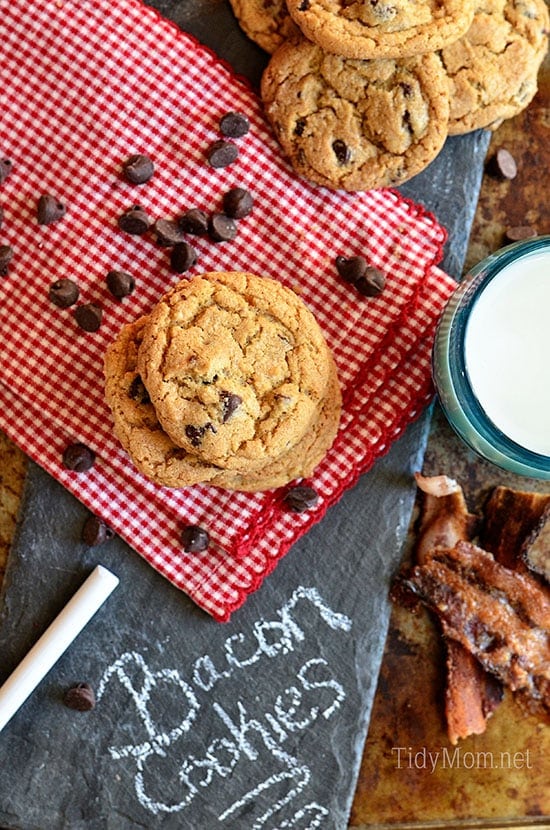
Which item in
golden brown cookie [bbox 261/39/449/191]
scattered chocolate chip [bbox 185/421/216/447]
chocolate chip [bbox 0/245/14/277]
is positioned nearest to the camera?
scattered chocolate chip [bbox 185/421/216/447]

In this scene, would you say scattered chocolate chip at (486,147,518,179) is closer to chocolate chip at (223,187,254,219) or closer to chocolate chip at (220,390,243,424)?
chocolate chip at (223,187,254,219)

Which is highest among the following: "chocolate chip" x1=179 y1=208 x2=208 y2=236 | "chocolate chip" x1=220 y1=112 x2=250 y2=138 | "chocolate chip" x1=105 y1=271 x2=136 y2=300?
"chocolate chip" x1=220 y1=112 x2=250 y2=138

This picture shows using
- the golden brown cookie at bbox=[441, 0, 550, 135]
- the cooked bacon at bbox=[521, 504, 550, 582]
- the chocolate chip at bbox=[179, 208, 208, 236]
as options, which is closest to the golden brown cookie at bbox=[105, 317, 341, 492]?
the chocolate chip at bbox=[179, 208, 208, 236]

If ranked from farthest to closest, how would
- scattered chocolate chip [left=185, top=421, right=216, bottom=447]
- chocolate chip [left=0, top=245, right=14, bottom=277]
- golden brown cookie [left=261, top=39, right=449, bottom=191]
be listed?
chocolate chip [left=0, top=245, right=14, bottom=277] < golden brown cookie [left=261, top=39, right=449, bottom=191] < scattered chocolate chip [left=185, top=421, right=216, bottom=447]

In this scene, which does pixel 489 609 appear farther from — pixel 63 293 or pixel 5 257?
pixel 5 257

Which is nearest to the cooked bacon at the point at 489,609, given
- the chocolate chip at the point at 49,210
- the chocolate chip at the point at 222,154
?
the chocolate chip at the point at 222,154

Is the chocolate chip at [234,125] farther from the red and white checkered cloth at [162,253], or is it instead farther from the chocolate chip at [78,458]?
the chocolate chip at [78,458]

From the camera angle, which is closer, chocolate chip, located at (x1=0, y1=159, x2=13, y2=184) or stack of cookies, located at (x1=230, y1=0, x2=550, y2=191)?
stack of cookies, located at (x1=230, y1=0, x2=550, y2=191)

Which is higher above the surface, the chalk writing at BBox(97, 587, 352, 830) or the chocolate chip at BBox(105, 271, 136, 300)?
the chocolate chip at BBox(105, 271, 136, 300)
